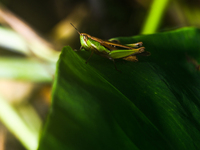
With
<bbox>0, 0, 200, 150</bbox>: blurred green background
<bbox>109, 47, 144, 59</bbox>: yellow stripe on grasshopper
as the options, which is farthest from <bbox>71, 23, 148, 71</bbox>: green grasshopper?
<bbox>0, 0, 200, 150</bbox>: blurred green background

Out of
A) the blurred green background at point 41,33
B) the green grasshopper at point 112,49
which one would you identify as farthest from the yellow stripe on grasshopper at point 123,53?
the blurred green background at point 41,33

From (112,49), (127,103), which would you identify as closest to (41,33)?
(112,49)

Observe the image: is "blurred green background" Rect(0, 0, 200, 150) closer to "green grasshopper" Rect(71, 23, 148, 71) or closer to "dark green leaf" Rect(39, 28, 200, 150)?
"green grasshopper" Rect(71, 23, 148, 71)

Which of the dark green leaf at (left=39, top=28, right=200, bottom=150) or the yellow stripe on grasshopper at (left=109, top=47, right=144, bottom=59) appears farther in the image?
the yellow stripe on grasshopper at (left=109, top=47, right=144, bottom=59)

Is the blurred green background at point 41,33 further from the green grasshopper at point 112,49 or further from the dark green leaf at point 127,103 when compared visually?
the dark green leaf at point 127,103

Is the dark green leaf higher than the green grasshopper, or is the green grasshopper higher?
the green grasshopper
